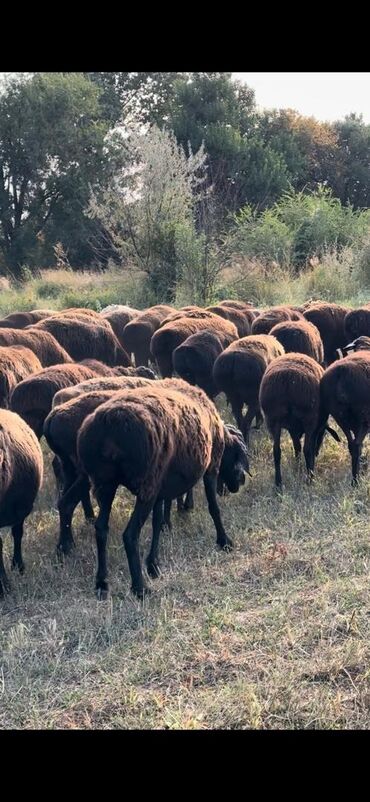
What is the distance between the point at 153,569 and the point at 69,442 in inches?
44.4

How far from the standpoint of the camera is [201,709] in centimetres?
394

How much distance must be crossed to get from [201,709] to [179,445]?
7.30 feet

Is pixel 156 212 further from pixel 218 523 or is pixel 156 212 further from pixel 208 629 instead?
pixel 208 629

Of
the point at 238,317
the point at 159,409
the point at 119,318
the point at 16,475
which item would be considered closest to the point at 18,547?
the point at 16,475

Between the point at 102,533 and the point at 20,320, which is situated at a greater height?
the point at 20,320

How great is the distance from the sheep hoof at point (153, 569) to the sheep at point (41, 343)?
422 centimetres

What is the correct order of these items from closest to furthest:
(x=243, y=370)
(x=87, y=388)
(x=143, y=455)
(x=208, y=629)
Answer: (x=208, y=629)
(x=143, y=455)
(x=87, y=388)
(x=243, y=370)

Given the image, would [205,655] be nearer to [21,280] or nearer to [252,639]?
[252,639]

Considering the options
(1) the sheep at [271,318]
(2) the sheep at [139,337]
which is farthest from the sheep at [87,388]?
(2) the sheep at [139,337]

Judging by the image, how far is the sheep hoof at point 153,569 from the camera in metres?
5.92

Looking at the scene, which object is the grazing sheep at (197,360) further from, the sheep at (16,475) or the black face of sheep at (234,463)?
the sheep at (16,475)

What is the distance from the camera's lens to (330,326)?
37.5 feet

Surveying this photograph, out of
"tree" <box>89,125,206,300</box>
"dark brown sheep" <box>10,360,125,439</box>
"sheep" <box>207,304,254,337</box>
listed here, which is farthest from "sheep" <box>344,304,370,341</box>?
"tree" <box>89,125,206,300</box>

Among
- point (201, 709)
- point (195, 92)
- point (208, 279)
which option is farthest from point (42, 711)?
point (195, 92)
